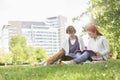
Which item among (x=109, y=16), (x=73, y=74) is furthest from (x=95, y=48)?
(x=109, y=16)

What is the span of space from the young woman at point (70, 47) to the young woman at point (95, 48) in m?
0.57

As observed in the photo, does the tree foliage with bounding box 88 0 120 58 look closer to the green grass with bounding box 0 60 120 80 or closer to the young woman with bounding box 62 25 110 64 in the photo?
the young woman with bounding box 62 25 110 64

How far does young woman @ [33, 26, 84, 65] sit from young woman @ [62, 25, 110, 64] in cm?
57

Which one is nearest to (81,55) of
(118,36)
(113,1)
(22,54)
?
(113,1)

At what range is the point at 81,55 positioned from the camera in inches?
512

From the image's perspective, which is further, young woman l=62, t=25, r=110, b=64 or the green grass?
young woman l=62, t=25, r=110, b=64

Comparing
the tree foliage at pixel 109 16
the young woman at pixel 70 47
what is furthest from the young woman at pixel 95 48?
the tree foliage at pixel 109 16

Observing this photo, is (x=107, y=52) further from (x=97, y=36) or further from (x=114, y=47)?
(x=114, y=47)

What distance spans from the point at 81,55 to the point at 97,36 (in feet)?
3.04

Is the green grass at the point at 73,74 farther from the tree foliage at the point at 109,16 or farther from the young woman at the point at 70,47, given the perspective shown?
the tree foliage at the point at 109,16

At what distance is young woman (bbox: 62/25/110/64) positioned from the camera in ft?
42.5

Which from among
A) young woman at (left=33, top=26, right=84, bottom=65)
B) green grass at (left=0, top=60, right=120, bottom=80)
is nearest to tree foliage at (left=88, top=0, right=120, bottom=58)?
young woman at (left=33, top=26, right=84, bottom=65)

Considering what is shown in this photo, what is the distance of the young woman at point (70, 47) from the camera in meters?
13.7

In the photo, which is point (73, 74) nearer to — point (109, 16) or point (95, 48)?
point (95, 48)
